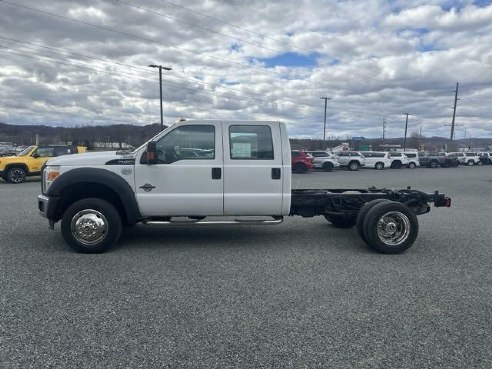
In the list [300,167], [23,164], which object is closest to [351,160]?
[300,167]

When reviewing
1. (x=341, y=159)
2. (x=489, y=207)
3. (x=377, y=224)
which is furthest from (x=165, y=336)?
(x=341, y=159)

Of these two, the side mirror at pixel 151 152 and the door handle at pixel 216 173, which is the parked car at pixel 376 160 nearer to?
the door handle at pixel 216 173

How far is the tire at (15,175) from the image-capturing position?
1784cm

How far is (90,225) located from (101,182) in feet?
2.15

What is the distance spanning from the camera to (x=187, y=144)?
20.6 ft

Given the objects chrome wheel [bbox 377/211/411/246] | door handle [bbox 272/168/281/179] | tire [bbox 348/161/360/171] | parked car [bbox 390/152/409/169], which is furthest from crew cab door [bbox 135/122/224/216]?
parked car [bbox 390/152/409/169]

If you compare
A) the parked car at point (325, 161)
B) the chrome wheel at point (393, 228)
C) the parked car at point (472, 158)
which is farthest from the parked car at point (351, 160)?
the chrome wheel at point (393, 228)

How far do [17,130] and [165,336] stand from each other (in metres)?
84.5

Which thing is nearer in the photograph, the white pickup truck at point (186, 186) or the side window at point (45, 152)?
the white pickup truck at point (186, 186)

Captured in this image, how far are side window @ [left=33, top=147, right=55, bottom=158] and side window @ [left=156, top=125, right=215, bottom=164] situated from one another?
48.2ft

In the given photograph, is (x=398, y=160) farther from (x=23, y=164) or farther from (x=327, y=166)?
(x=23, y=164)

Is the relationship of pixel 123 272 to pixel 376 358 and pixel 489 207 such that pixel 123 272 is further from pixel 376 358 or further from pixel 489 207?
pixel 489 207

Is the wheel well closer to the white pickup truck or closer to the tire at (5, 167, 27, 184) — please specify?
the white pickup truck

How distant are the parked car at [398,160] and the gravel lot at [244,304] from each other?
33.0m
